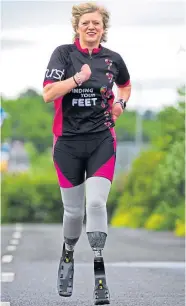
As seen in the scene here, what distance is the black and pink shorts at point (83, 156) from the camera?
6.73m

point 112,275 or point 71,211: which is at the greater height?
point 71,211

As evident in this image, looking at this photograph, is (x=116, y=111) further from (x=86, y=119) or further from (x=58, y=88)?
(x=58, y=88)

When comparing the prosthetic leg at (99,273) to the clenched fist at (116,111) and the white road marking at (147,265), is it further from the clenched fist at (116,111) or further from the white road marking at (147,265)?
the white road marking at (147,265)

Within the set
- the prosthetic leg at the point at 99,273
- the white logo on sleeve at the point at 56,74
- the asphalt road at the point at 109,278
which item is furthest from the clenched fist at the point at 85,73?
the asphalt road at the point at 109,278

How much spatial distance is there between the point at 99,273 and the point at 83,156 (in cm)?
78

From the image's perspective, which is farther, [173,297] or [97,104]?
[173,297]

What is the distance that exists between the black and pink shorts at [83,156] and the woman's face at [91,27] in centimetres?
63

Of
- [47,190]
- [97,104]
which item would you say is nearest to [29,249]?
[97,104]

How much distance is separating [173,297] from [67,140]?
1619 millimetres

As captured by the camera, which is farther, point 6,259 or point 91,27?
point 6,259

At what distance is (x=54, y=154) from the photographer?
22.5ft

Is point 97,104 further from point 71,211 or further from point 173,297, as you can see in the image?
point 173,297

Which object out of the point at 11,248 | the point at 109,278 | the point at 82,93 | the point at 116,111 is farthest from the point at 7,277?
the point at 11,248

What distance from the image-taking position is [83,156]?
266 inches
